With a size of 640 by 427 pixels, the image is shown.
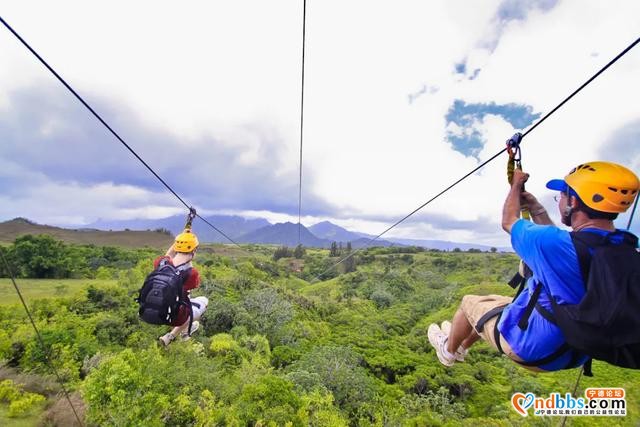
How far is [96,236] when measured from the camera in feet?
215

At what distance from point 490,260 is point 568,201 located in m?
104

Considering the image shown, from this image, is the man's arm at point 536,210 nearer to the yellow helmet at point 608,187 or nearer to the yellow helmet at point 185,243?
the yellow helmet at point 608,187

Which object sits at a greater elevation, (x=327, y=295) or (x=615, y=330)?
(x=615, y=330)

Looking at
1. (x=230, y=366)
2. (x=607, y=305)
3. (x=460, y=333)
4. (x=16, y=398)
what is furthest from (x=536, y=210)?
(x=230, y=366)

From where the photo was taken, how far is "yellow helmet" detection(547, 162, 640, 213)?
1916 mm

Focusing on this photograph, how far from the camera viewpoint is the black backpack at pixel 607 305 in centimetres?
161

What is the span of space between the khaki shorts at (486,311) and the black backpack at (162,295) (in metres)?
3.30

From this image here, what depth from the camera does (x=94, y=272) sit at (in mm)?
46031

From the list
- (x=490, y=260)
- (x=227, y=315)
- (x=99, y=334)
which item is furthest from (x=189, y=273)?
(x=490, y=260)

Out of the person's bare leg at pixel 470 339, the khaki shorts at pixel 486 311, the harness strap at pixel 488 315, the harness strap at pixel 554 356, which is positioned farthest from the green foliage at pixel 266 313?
the harness strap at pixel 554 356

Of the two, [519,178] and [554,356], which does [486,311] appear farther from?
[519,178]

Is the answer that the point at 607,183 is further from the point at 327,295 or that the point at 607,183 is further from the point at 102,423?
the point at 327,295

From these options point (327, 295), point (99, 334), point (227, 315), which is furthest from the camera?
point (327, 295)

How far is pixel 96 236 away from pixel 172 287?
7513 cm
